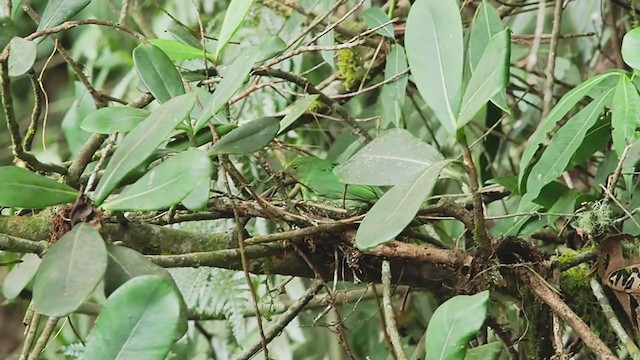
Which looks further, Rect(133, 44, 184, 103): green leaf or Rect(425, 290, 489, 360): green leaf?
Rect(133, 44, 184, 103): green leaf

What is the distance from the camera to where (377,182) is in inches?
22.8

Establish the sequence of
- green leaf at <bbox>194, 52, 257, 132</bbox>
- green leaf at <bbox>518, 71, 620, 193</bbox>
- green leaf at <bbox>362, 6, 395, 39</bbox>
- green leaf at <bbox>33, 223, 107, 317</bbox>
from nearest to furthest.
A: green leaf at <bbox>33, 223, 107, 317</bbox> → green leaf at <bbox>194, 52, 257, 132</bbox> → green leaf at <bbox>518, 71, 620, 193</bbox> → green leaf at <bbox>362, 6, 395, 39</bbox>

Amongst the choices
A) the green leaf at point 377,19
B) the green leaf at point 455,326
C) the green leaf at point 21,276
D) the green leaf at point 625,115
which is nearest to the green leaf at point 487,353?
the green leaf at point 455,326

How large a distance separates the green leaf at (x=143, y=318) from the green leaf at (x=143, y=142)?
0.07m

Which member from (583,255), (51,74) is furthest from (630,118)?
(51,74)

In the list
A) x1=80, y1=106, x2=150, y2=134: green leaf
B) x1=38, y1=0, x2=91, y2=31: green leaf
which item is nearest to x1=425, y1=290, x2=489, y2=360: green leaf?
x1=80, y1=106, x2=150, y2=134: green leaf

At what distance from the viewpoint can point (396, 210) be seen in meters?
0.50

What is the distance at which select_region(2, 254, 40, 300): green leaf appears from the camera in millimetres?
904

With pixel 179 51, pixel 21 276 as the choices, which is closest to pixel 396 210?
pixel 179 51

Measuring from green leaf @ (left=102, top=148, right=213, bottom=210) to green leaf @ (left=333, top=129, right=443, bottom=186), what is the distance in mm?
166

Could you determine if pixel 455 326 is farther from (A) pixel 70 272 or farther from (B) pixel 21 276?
(B) pixel 21 276

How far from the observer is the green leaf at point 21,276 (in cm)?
90

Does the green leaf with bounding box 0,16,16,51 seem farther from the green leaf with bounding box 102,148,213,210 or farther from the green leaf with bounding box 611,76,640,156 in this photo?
the green leaf with bounding box 611,76,640,156

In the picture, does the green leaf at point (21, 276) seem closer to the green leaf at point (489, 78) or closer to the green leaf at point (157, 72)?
the green leaf at point (157, 72)
